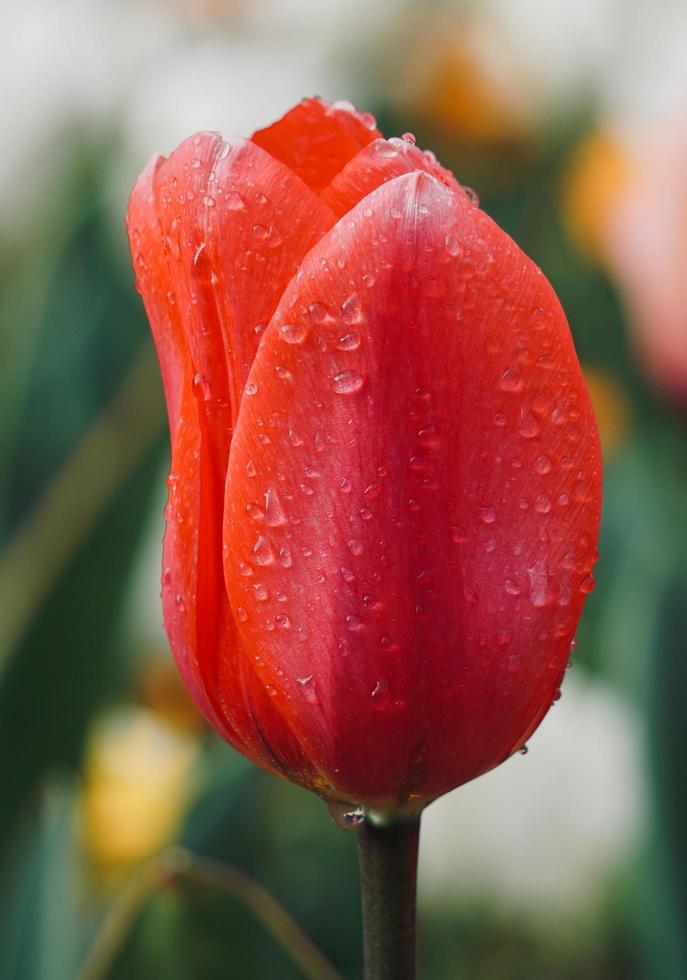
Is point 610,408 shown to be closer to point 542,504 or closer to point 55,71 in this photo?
point 55,71

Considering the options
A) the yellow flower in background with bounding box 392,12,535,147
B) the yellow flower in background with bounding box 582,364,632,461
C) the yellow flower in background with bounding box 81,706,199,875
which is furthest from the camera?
the yellow flower in background with bounding box 392,12,535,147

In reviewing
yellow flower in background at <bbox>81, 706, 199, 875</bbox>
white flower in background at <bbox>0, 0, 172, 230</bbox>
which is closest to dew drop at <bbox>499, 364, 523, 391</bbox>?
yellow flower in background at <bbox>81, 706, 199, 875</bbox>

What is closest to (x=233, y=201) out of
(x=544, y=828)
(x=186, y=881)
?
(x=186, y=881)

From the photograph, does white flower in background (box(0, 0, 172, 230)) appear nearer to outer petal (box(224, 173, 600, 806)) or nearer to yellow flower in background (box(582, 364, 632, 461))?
yellow flower in background (box(582, 364, 632, 461))

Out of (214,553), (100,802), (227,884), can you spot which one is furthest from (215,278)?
(100,802)

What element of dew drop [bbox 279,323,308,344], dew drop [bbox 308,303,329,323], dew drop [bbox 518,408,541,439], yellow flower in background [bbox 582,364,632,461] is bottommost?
dew drop [bbox 518,408,541,439]

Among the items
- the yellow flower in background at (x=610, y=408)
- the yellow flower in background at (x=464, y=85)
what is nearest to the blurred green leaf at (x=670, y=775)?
the yellow flower in background at (x=610, y=408)
